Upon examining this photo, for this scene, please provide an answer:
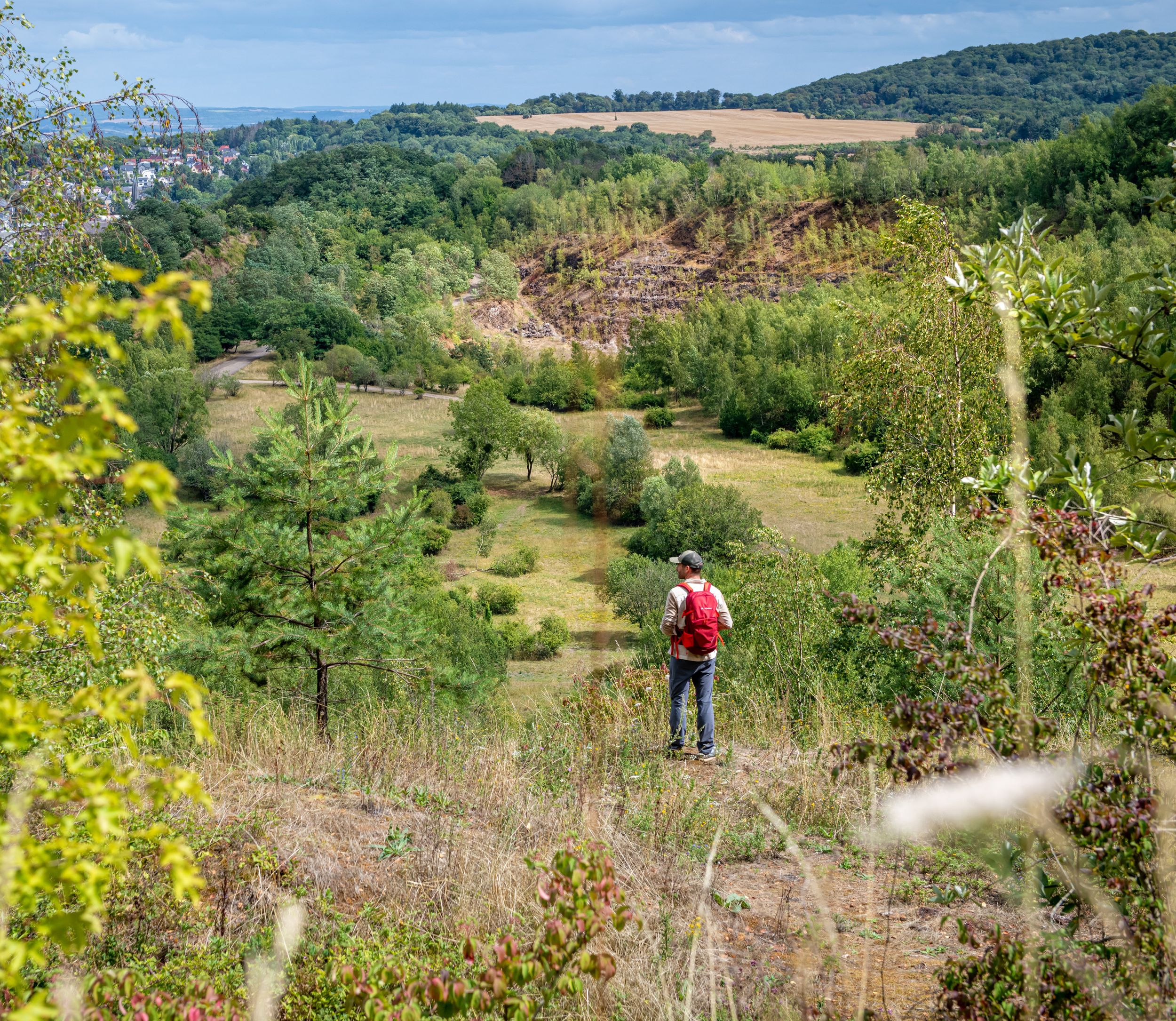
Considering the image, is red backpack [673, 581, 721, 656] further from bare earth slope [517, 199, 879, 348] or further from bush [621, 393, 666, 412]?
bare earth slope [517, 199, 879, 348]

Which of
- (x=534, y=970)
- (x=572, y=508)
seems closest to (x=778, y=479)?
(x=572, y=508)

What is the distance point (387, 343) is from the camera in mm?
59531

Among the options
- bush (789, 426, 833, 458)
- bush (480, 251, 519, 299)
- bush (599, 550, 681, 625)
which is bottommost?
bush (599, 550, 681, 625)

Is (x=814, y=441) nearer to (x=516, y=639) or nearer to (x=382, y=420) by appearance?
(x=382, y=420)

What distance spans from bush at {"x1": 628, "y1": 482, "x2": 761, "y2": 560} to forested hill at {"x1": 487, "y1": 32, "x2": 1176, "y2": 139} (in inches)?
3318

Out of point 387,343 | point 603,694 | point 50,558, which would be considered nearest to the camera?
point 50,558

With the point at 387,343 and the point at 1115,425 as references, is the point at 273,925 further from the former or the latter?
the point at 387,343

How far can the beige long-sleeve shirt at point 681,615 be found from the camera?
5320 mm

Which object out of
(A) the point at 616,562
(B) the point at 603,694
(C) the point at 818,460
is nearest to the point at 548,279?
(C) the point at 818,460

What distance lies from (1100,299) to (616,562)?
22.7m

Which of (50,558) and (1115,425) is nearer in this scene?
(50,558)

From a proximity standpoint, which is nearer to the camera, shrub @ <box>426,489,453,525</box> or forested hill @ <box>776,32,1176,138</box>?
shrub @ <box>426,489,453,525</box>

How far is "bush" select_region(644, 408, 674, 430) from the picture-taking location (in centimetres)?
4425

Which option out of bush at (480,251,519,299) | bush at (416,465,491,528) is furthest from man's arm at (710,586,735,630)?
bush at (480,251,519,299)
